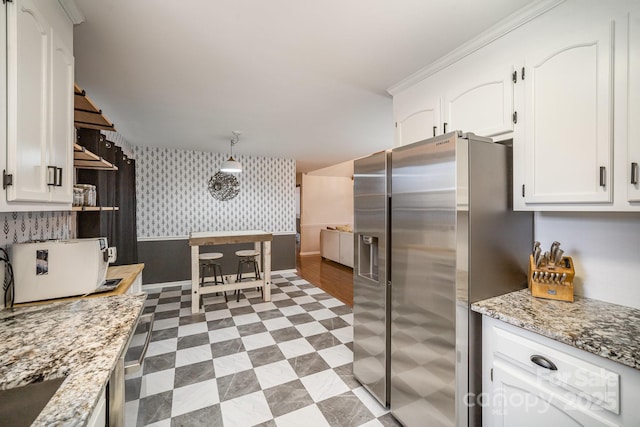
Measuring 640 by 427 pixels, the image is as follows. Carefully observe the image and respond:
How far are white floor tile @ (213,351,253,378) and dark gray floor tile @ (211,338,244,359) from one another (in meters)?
0.06

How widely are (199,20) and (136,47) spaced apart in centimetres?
57

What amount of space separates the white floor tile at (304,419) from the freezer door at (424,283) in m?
0.47

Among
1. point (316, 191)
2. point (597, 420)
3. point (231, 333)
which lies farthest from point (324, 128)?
point (316, 191)

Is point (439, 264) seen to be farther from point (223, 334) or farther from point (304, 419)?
point (223, 334)

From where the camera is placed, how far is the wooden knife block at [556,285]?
4.45 ft

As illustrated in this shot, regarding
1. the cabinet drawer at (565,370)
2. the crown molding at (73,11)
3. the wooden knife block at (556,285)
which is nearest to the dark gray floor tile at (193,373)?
the cabinet drawer at (565,370)

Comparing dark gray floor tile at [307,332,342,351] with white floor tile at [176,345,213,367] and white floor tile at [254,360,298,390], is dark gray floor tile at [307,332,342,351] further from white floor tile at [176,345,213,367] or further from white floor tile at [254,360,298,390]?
white floor tile at [176,345,213,367]

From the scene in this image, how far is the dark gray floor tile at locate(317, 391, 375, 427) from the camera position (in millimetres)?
1677

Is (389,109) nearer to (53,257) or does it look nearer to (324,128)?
(324,128)

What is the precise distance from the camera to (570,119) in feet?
4.24

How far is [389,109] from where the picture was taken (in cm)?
282

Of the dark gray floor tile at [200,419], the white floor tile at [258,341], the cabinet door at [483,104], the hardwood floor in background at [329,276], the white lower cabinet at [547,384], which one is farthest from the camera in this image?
the hardwood floor in background at [329,276]

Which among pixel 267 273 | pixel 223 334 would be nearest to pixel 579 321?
pixel 223 334

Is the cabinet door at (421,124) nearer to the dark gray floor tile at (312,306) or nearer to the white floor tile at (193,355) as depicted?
the dark gray floor tile at (312,306)
